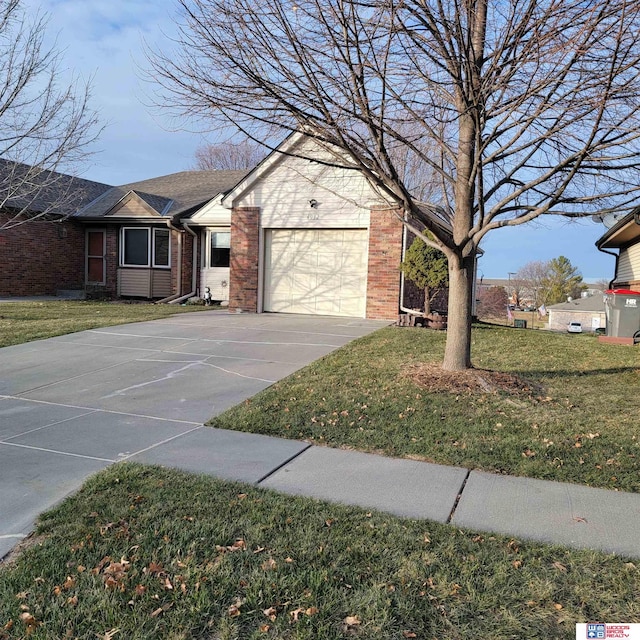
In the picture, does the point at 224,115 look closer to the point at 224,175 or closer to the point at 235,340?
the point at 235,340

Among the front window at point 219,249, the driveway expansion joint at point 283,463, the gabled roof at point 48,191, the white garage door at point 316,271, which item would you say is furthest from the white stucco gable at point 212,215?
the driveway expansion joint at point 283,463

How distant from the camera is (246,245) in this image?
49.5 ft

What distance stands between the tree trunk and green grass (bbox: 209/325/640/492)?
712 millimetres

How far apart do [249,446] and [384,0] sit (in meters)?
4.77

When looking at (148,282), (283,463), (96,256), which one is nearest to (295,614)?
(283,463)

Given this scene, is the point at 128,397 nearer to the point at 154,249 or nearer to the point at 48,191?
the point at 48,191

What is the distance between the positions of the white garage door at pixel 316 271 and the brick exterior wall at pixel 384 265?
0.49 meters

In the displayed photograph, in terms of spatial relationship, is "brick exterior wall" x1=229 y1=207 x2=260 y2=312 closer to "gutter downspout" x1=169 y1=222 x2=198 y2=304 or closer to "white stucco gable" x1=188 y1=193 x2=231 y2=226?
"white stucco gable" x1=188 y1=193 x2=231 y2=226

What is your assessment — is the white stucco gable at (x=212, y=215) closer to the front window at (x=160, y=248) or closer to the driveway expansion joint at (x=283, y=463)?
the front window at (x=160, y=248)

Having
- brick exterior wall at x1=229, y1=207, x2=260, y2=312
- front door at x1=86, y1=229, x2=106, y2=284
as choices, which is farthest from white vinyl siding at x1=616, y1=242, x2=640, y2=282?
front door at x1=86, y1=229, x2=106, y2=284

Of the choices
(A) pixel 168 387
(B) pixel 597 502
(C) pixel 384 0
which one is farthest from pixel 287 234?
(B) pixel 597 502

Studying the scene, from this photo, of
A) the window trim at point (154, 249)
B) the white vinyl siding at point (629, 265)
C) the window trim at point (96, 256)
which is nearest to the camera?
the white vinyl siding at point (629, 265)

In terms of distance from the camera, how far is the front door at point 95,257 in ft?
69.2

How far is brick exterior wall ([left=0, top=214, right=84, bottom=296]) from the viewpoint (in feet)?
62.6
